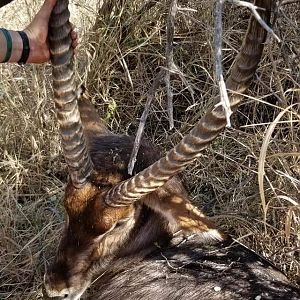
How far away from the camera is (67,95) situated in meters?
2.79

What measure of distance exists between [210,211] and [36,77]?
1.40 meters

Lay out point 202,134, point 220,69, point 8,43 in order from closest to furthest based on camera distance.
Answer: point 220,69 → point 202,134 → point 8,43

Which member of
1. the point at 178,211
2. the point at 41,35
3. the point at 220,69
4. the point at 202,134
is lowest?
the point at 178,211

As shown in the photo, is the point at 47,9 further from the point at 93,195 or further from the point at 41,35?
the point at 93,195

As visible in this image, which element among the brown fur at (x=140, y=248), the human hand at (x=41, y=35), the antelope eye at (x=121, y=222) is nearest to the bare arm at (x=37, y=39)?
the human hand at (x=41, y=35)

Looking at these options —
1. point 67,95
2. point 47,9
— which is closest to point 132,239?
point 67,95

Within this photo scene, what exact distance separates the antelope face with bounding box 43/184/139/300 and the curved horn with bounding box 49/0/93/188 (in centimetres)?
9

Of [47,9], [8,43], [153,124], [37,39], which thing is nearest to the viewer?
[47,9]

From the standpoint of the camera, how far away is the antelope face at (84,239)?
293cm

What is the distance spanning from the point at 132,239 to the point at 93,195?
0.28m

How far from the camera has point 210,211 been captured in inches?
158

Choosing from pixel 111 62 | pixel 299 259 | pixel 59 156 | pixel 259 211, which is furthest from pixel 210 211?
pixel 111 62

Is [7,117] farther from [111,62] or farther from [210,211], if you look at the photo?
[210,211]

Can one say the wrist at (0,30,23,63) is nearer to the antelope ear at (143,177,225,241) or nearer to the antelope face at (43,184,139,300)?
the antelope face at (43,184,139,300)
